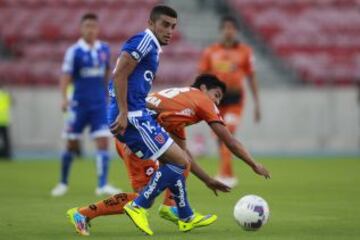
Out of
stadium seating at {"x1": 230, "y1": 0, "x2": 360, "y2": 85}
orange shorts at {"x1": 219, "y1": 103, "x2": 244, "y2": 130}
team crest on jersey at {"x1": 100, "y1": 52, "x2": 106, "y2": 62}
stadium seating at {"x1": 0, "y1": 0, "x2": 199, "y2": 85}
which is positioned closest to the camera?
team crest on jersey at {"x1": 100, "y1": 52, "x2": 106, "y2": 62}

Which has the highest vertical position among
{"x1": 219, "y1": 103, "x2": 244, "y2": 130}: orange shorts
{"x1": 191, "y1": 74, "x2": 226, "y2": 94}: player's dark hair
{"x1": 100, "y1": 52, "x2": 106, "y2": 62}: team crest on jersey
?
{"x1": 100, "y1": 52, "x2": 106, "y2": 62}: team crest on jersey

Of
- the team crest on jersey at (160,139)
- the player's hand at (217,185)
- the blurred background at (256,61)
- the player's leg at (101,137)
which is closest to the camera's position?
the team crest on jersey at (160,139)

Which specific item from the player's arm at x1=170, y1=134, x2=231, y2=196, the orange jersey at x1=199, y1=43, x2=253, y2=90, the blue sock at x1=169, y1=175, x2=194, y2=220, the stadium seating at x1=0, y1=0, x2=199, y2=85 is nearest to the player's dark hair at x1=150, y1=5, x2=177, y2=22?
the player's arm at x1=170, y1=134, x2=231, y2=196

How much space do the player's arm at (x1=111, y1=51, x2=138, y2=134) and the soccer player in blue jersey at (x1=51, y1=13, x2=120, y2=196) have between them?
5152 millimetres

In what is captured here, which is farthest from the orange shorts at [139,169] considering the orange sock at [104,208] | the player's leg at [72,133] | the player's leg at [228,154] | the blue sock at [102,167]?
the player's leg at [228,154]

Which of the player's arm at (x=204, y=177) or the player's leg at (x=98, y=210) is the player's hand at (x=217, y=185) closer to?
the player's arm at (x=204, y=177)

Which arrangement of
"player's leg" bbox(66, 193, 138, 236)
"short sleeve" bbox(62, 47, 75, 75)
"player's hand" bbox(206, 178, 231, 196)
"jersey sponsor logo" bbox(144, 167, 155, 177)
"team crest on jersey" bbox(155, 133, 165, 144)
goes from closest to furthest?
"team crest on jersey" bbox(155, 133, 165, 144)
"player's leg" bbox(66, 193, 138, 236)
"player's hand" bbox(206, 178, 231, 196)
"jersey sponsor logo" bbox(144, 167, 155, 177)
"short sleeve" bbox(62, 47, 75, 75)

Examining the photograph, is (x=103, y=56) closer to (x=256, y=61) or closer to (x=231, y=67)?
(x=231, y=67)

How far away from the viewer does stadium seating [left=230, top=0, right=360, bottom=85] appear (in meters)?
26.4

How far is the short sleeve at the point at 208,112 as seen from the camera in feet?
28.2

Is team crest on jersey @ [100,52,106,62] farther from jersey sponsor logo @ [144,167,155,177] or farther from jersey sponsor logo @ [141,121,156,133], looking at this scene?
jersey sponsor logo @ [141,121,156,133]

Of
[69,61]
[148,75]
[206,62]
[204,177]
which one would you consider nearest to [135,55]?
[148,75]

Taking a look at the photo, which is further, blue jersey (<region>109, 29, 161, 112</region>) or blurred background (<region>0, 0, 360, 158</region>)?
blurred background (<region>0, 0, 360, 158</region>)

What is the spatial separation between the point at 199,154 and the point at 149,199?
1393 centimetres
